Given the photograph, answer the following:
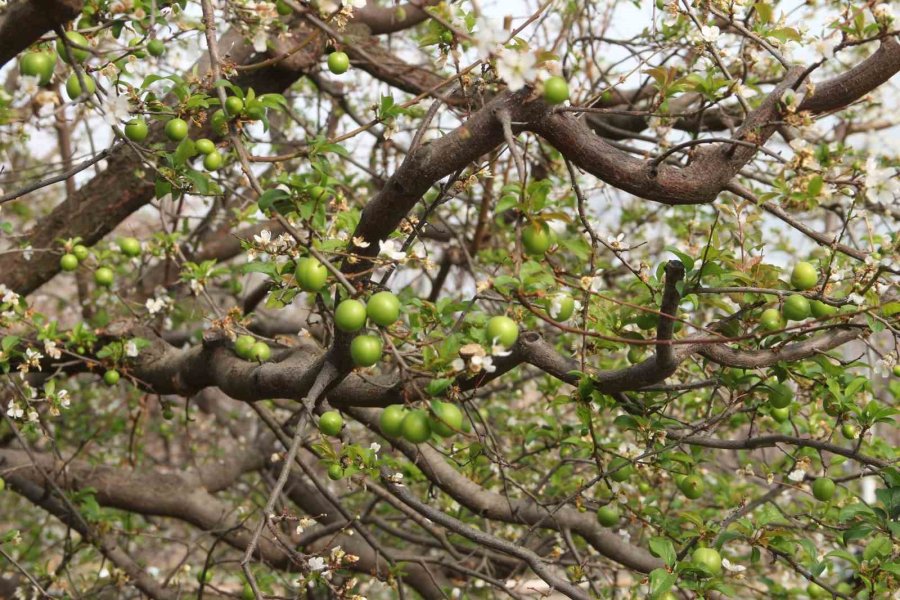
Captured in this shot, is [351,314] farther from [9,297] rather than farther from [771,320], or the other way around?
[9,297]

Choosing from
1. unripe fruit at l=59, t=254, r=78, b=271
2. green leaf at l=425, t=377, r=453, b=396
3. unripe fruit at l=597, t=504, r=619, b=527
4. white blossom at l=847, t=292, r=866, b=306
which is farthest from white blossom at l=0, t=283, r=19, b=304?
white blossom at l=847, t=292, r=866, b=306

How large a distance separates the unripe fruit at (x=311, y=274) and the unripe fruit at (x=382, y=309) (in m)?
0.11

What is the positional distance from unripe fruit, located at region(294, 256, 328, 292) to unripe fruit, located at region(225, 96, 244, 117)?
21.2 inches

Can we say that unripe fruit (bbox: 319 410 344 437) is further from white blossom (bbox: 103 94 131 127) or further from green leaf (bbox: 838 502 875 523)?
green leaf (bbox: 838 502 875 523)

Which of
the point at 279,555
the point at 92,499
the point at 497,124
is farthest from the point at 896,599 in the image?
the point at 92,499

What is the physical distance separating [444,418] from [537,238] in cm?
40

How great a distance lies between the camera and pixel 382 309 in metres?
1.55

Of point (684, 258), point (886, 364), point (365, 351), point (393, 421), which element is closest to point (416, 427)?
point (393, 421)

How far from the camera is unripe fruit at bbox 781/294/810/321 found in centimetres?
199

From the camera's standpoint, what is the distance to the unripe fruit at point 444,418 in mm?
1533

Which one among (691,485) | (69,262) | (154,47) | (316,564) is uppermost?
(154,47)

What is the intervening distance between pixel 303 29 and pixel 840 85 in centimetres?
261

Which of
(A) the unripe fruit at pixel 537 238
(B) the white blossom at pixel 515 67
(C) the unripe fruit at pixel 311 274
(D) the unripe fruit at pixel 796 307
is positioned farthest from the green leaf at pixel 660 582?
(B) the white blossom at pixel 515 67

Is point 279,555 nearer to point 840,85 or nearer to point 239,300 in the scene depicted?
point 239,300
